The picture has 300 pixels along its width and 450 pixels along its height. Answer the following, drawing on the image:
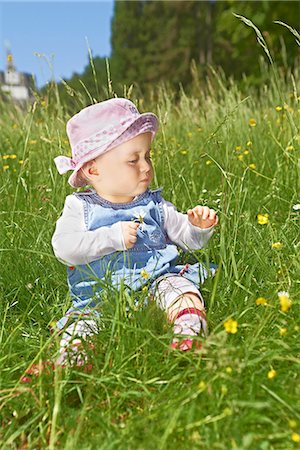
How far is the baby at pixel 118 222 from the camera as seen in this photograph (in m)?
2.68

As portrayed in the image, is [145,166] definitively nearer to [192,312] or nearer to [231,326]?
[192,312]

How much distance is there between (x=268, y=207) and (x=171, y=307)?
1356mm

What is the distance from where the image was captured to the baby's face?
8.97 feet

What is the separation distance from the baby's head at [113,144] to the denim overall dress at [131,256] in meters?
0.09

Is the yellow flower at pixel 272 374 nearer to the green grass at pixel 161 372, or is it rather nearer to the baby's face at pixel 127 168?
the green grass at pixel 161 372

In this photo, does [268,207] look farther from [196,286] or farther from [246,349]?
[246,349]

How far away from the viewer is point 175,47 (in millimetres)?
33281

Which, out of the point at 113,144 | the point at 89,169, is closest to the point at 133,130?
the point at 113,144

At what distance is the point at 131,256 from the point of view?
2789mm

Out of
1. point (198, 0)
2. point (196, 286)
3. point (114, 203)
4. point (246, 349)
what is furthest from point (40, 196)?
point (198, 0)

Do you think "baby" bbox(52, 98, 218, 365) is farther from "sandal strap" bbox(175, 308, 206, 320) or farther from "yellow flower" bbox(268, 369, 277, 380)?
"yellow flower" bbox(268, 369, 277, 380)

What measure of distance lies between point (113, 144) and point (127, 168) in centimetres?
11

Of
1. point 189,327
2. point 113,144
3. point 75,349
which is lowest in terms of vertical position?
→ point 75,349

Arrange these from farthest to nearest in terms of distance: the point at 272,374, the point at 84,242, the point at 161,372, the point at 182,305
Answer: the point at 84,242
the point at 182,305
the point at 161,372
the point at 272,374
